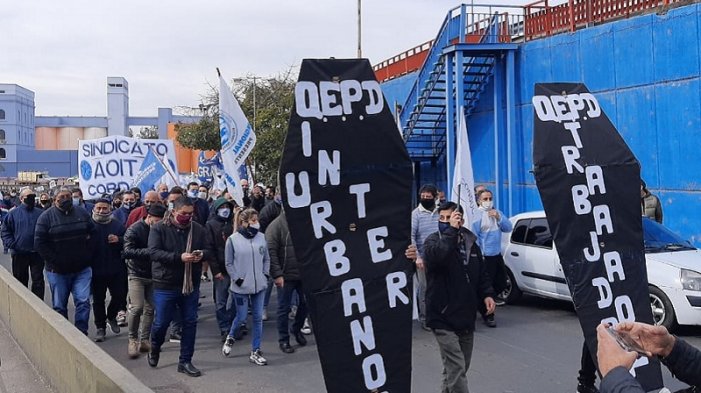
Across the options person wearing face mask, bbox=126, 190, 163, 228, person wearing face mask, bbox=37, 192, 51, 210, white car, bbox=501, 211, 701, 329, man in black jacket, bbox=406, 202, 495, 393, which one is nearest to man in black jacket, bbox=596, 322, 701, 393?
man in black jacket, bbox=406, 202, 495, 393

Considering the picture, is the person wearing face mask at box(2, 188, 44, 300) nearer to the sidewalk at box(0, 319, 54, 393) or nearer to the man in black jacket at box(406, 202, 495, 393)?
the sidewalk at box(0, 319, 54, 393)

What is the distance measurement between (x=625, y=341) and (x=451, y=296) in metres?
3.19

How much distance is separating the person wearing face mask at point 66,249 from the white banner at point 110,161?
729cm

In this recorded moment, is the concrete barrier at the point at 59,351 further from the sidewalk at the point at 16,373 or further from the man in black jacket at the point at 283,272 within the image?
the man in black jacket at the point at 283,272

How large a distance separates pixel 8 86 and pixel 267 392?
314 feet

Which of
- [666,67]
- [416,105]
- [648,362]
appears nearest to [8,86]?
[416,105]

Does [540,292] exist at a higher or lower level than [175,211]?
lower

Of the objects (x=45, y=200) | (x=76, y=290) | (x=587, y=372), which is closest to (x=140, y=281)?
(x=76, y=290)

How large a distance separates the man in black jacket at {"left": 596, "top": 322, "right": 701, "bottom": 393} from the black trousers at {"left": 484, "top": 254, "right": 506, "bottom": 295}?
7.46m

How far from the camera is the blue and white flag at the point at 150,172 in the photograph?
15.2 m

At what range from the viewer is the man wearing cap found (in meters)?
8.09

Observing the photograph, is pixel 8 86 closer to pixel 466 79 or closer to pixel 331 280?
pixel 466 79

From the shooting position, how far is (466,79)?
64.1 feet

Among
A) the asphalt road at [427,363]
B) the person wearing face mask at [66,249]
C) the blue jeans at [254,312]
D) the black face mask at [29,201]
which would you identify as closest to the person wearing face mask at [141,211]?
the black face mask at [29,201]
